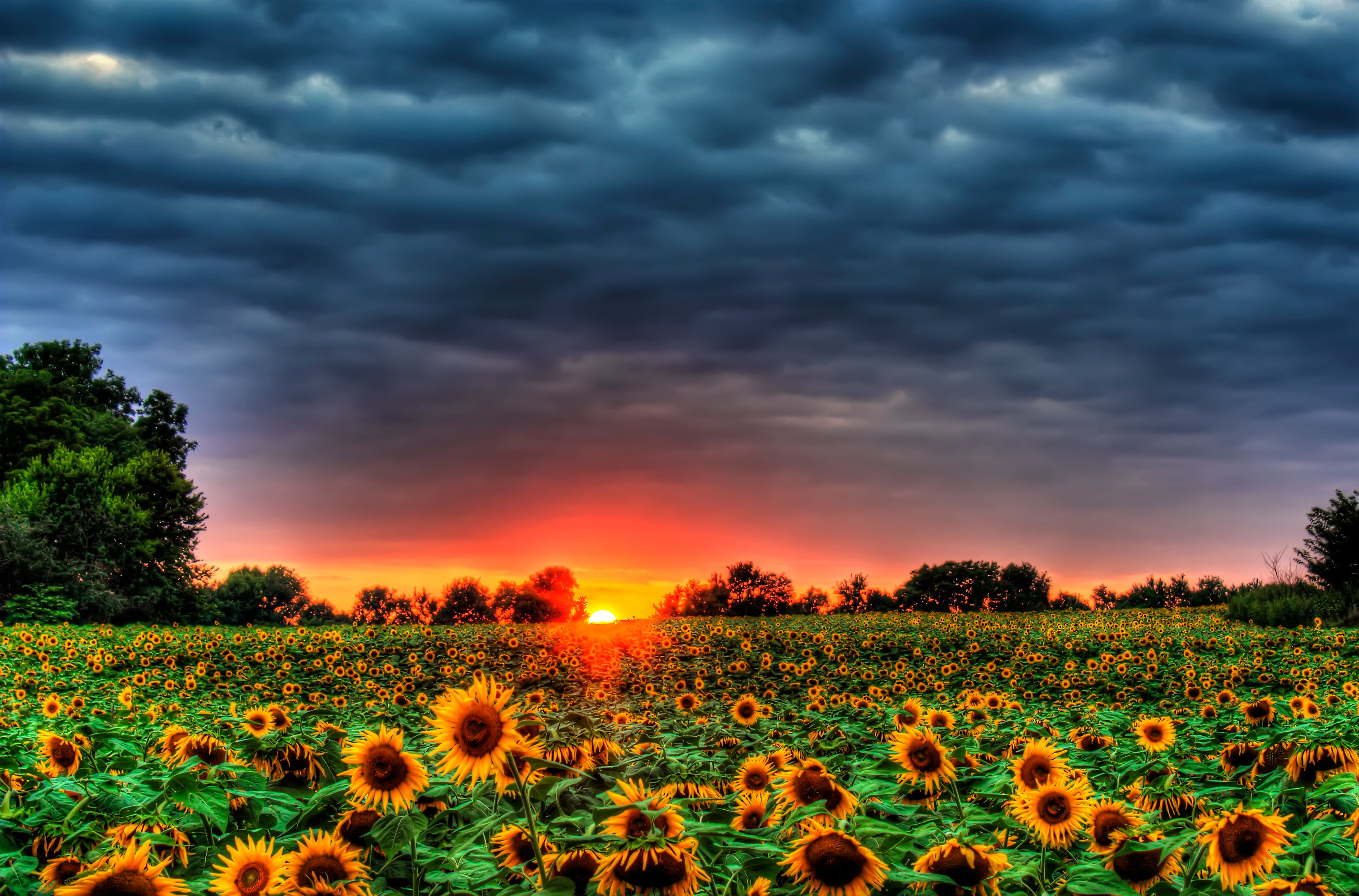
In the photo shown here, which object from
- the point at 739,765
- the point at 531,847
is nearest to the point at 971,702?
the point at 739,765

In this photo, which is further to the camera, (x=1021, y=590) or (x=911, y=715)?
(x=1021, y=590)

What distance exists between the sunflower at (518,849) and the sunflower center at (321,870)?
0.51m

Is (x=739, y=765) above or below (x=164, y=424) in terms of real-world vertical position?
below

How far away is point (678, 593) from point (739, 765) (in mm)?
34792

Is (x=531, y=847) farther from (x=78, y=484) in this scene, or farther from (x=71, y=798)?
(x=78, y=484)

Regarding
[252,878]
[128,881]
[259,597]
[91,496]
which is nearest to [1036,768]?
[252,878]

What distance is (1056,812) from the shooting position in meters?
3.49

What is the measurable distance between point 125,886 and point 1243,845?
12.3 feet

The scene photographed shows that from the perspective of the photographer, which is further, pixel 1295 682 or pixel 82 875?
pixel 1295 682

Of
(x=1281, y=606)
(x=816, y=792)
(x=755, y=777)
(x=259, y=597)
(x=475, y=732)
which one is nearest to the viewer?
(x=475, y=732)

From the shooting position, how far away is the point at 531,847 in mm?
2928

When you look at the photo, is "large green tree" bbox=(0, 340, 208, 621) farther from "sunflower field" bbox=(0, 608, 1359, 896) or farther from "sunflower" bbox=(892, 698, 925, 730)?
"sunflower" bbox=(892, 698, 925, 730)

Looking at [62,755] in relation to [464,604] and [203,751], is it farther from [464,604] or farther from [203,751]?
[464,604]

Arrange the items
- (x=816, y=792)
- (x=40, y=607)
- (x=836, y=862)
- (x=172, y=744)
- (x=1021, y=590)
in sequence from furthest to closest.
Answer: (x=1021, y=590) → (x=40, y=607) → (x=172, y=744) → (x=816, y=792) → (x=836, y=862)
